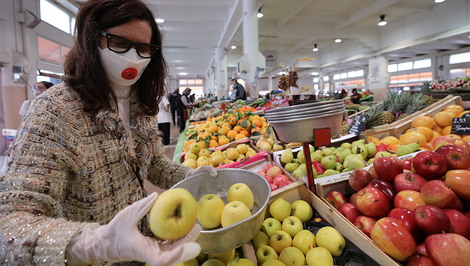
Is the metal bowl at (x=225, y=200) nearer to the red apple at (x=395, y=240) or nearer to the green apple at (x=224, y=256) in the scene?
the green apple at (x=224, y=256)

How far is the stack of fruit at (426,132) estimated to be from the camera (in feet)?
7.39

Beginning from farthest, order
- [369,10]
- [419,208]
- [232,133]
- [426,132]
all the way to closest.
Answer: [369,10] → [232,133] → [426,132] → [419,208]

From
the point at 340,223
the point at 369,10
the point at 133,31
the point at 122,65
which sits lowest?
the point at 340,223

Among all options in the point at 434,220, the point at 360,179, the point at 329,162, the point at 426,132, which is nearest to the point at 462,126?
the point at 426,132

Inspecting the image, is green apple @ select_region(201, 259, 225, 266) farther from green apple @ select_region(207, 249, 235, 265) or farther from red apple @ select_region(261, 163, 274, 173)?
red apple @ select_region(261, 163, 274, 173)

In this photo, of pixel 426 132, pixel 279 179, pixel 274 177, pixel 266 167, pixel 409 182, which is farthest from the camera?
pixel 426 132

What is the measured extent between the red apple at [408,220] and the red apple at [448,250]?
114mm

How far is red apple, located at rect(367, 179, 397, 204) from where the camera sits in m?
1.25

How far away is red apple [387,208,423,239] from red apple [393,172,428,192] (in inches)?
6.9

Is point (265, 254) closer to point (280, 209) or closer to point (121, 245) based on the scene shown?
point (280, 209)

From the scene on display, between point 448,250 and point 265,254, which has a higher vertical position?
point 448,250

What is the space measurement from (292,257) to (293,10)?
11.1m

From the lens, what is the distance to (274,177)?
1.90 meters

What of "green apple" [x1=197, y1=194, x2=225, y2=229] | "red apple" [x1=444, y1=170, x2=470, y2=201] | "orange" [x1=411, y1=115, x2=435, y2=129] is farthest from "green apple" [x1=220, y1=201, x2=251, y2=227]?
"orange" [x1=411, y1=115, x2=435, y2=129]
